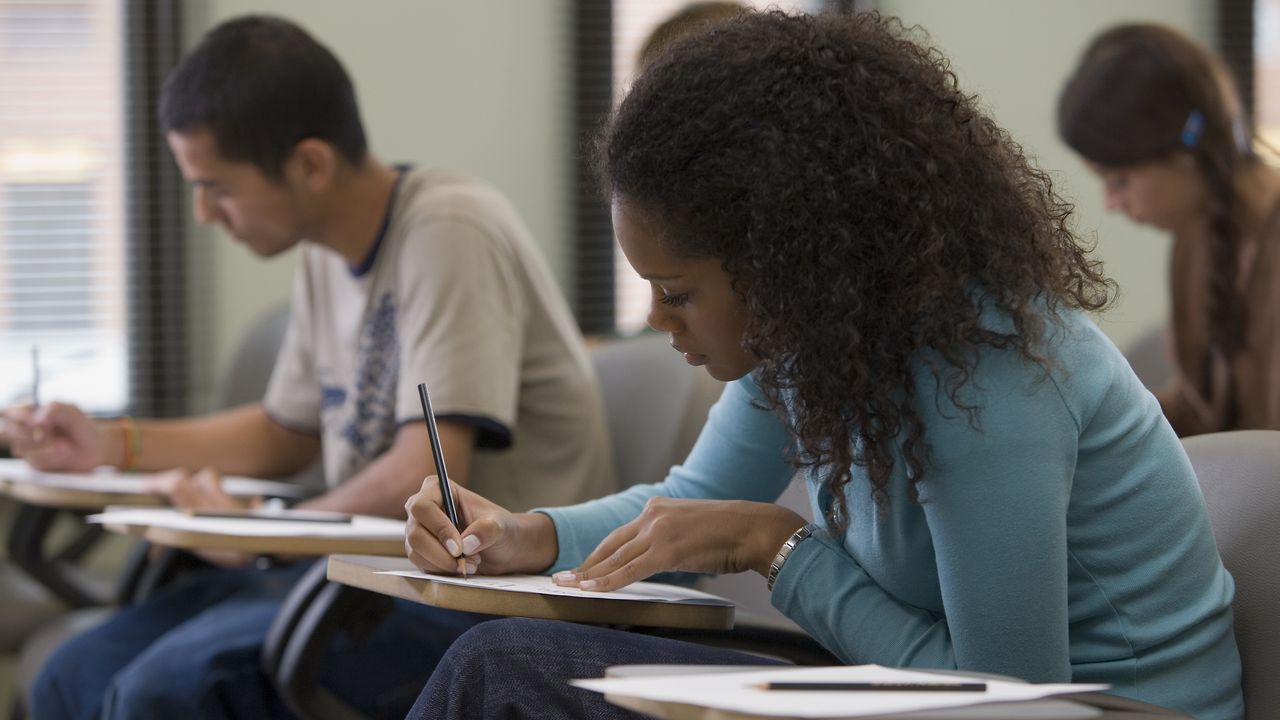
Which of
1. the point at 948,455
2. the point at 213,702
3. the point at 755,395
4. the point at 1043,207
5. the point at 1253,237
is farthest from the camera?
the point at 1253,237

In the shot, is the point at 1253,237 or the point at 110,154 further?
the point at 110,154

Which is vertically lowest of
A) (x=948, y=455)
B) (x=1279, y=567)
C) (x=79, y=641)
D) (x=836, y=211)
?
(x=79, y=641)

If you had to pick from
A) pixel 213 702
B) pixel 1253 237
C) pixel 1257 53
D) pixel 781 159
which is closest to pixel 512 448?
pixel 213 702

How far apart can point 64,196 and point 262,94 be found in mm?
1440

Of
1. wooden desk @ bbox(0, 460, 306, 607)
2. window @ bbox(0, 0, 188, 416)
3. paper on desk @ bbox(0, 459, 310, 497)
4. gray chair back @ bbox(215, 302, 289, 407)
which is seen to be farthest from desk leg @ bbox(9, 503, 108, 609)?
window @ bbox(0, 0, 188, 416)

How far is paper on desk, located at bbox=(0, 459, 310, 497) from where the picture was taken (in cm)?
204

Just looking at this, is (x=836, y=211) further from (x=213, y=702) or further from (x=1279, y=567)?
(x=213, y=702)

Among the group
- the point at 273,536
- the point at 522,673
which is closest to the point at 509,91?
the point at 273,536

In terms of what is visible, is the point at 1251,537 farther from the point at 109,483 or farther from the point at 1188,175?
the point at 109,483

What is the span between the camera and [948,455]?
3.28ft

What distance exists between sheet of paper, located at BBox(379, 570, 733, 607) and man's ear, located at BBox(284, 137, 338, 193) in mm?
987

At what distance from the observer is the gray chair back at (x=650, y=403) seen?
190 centimetres

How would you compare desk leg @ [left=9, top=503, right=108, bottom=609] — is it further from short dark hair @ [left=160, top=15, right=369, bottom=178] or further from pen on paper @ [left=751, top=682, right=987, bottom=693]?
pen on paper @ [left=751, top=682, right=987, bottom=693]

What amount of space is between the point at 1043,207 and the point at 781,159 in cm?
22
